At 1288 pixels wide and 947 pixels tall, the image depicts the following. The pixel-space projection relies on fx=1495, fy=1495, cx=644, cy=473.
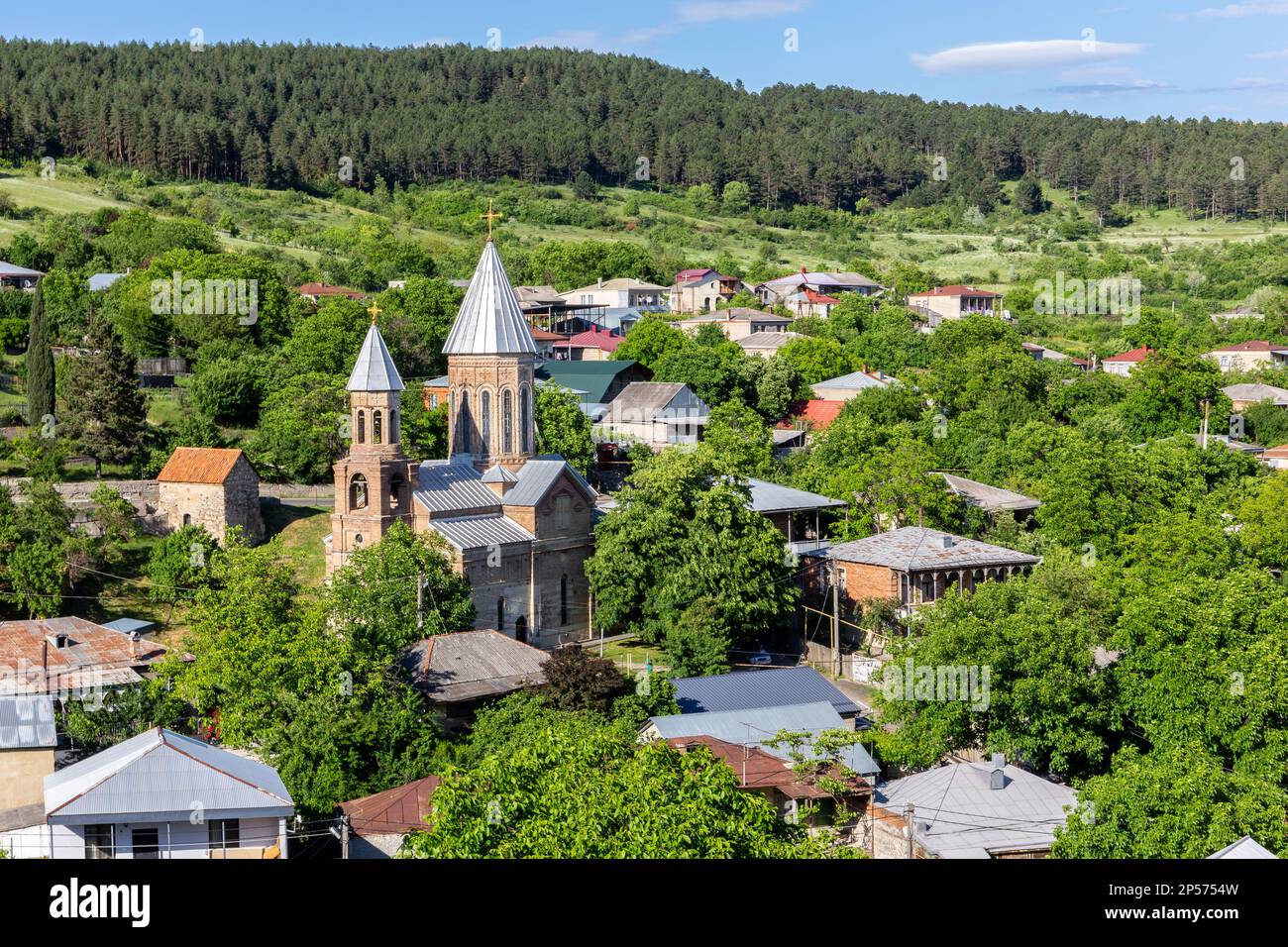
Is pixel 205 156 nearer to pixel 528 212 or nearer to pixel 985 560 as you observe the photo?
pixel 528 212

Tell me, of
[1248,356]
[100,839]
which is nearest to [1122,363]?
[1248,356]

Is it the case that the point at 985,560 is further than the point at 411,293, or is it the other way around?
the point at 411,293

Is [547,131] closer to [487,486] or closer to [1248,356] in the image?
[1248,356]

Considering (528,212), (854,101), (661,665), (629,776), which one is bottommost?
(661,665)
